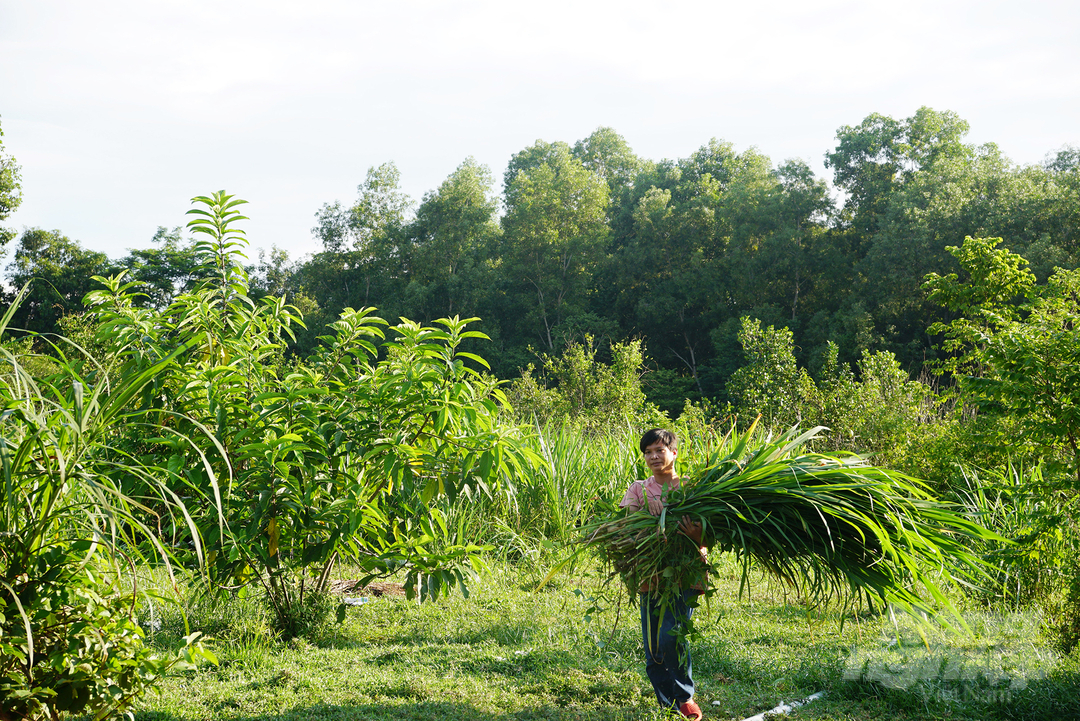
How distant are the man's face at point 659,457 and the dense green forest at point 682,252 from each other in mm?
21086

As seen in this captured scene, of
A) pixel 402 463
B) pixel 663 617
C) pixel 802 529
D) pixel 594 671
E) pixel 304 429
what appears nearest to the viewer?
pixel 802 529

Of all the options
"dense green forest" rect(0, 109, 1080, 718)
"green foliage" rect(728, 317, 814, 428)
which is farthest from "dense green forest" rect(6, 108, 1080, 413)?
"green foliage" rect(728, 317, 814, 428)

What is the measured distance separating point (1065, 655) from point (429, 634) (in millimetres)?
3635

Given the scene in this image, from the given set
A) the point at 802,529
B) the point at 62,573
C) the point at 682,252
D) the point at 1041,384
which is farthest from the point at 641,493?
the point at 682,252

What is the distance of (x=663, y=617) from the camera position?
3273 mm

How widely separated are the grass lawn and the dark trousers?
0.16m

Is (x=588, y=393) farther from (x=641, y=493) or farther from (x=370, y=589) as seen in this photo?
(x=641, y=493)

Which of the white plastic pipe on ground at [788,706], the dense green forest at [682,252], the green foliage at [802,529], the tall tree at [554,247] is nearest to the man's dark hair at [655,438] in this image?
the green foliage at [802,529]

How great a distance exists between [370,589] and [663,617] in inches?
138

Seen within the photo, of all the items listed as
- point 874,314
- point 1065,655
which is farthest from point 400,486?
point 874,314

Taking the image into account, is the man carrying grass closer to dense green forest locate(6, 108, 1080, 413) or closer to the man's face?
the man's face

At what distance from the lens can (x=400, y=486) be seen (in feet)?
12.6

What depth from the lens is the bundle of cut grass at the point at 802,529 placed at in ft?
9.30

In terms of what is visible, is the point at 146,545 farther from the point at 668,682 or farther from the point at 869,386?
the point at 869,386
